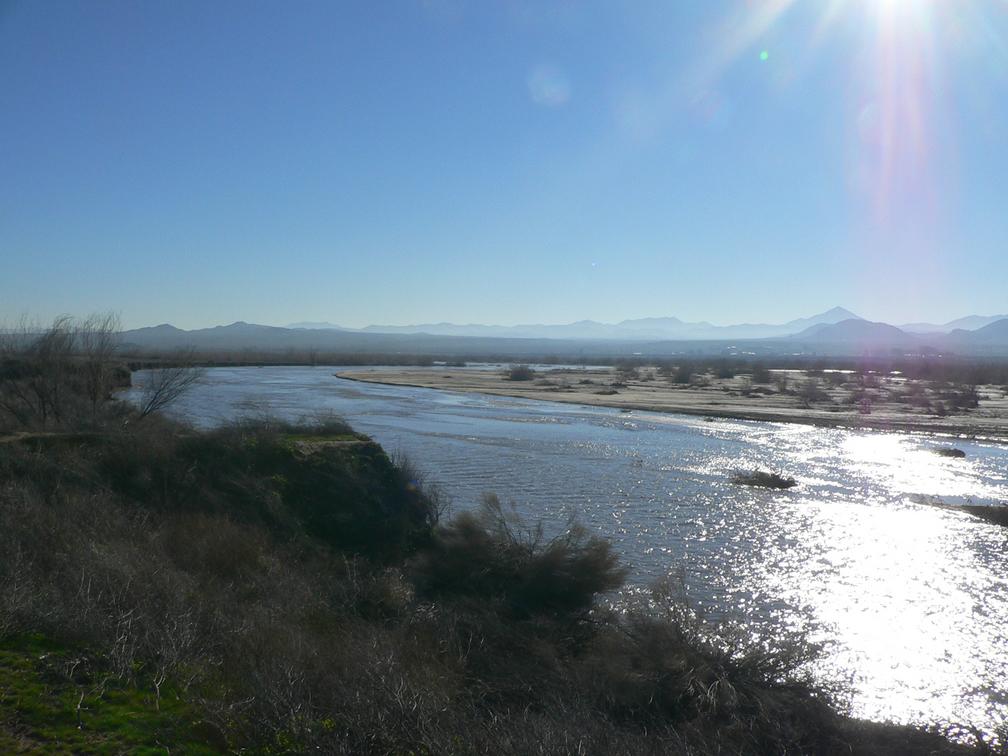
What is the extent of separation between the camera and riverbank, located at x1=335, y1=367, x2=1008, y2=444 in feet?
141

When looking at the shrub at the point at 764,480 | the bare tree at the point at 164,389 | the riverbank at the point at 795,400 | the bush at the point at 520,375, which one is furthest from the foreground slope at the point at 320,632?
the bush at the point at 520,375

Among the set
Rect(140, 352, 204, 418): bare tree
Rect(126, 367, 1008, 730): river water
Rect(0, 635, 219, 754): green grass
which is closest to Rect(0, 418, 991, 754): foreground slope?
Rect(0, 635, 219, 754): green grass

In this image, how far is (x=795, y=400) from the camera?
186 ft

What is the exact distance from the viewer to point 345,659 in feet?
27.8

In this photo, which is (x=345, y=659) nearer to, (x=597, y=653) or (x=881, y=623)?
(x=597, y=653)

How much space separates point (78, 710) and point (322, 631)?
158 inches

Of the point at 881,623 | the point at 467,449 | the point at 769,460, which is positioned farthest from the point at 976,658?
the point at 467,449

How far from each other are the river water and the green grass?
7.92 metres

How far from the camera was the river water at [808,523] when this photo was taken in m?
11.6

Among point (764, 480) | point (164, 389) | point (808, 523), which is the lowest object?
point (808, 523)

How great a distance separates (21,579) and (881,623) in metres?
12.3

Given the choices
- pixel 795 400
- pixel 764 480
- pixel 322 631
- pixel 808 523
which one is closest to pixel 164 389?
pixel 322 631

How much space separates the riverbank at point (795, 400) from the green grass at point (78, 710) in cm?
3975

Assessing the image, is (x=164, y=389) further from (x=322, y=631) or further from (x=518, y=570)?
(x=322, y=631)
